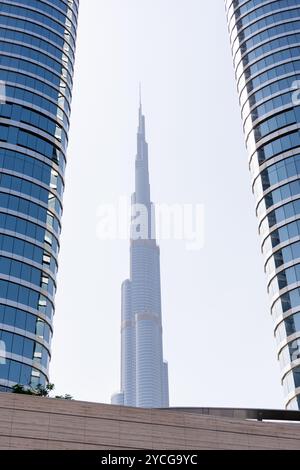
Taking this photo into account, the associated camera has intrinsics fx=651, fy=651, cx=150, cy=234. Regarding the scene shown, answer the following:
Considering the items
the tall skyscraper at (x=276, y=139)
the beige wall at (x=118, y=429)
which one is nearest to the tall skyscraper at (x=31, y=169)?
the tall skyscraper at (x=276, y=139)

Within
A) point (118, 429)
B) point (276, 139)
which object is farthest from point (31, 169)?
point (118, 429)

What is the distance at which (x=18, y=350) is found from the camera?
62562 mm

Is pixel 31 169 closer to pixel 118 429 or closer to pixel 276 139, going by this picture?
pixel 276 139

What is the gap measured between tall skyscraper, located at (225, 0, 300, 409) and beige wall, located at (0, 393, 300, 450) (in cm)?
3630

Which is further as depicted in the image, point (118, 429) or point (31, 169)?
point (31, 169)

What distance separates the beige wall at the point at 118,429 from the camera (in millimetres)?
27984

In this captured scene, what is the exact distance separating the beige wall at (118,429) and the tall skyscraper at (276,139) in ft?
119

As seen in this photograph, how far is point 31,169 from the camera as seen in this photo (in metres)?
73.3

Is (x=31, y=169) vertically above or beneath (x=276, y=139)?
beneath

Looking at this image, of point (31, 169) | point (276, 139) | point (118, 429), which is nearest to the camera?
point (118, 429)

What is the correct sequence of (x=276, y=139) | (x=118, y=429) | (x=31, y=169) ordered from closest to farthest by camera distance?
(x=118, y=429)
(x=31, y=169)
(x=276, y=139)

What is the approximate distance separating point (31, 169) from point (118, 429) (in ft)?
159

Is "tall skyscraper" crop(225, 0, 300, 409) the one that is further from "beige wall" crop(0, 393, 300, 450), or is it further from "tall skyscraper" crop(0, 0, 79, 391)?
"beige wall" crop(0, 393, 300, 450)
